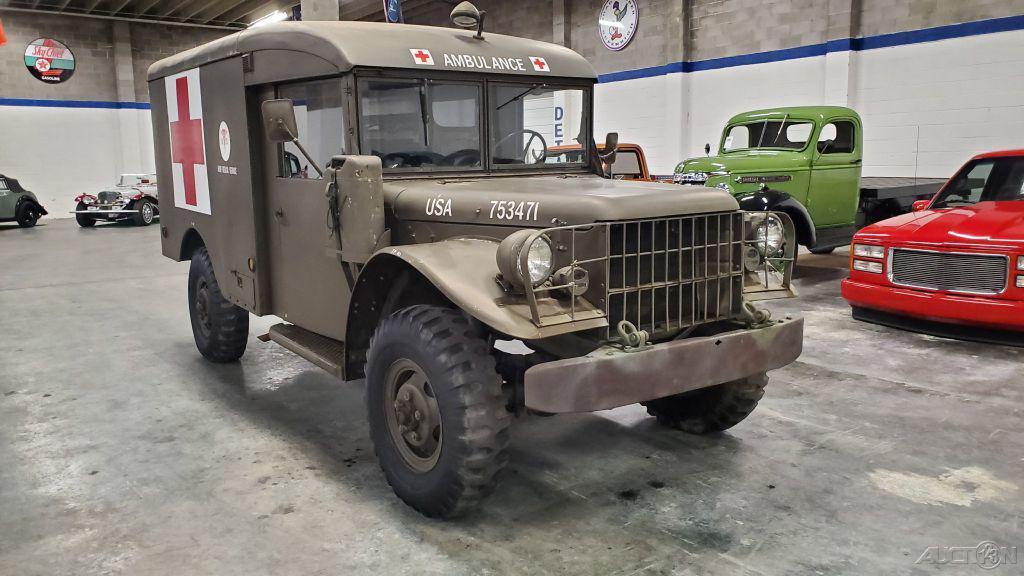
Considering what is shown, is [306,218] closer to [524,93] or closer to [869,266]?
[524,93]

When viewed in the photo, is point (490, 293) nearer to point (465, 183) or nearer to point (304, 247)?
point (465, 183)

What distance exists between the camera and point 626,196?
315cm

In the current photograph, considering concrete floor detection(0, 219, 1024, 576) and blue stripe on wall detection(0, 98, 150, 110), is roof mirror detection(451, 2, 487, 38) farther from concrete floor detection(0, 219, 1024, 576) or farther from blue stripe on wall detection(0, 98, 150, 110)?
blue stripe on wall detection(0, 98, 150, 110)

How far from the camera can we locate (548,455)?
391 centimetres

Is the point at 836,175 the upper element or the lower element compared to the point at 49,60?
lower

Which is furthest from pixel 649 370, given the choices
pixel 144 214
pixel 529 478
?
pixel 144 214

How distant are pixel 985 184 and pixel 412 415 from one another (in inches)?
237

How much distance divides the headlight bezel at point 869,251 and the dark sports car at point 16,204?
1809cm

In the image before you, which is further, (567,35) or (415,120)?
(567,35)

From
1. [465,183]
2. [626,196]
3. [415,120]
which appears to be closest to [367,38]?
[415,120]

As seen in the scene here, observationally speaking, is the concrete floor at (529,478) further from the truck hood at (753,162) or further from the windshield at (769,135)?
the windshield at (769,135)

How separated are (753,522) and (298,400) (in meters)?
2.94

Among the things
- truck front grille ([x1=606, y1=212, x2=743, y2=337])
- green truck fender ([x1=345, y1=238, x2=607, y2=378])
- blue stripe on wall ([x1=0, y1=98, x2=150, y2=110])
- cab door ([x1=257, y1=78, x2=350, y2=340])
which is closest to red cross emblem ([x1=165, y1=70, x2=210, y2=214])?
cab door ([x1=257, y1=78, x2=350, y2=340])

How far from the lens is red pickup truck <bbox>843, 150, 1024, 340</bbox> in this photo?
559 centimetres
